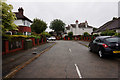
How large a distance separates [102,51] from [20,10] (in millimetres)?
28339

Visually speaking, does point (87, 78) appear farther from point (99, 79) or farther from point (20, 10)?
point (20, 10)

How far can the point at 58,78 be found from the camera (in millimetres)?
3586

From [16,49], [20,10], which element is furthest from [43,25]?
[16,49]

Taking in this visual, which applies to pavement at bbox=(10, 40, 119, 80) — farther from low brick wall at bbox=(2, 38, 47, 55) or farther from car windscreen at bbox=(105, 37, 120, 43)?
low brick wall at bbox=(2, 38, 47, 55)

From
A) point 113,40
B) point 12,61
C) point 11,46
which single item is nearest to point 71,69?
point 113,40

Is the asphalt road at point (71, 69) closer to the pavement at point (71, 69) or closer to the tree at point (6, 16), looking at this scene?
the pavement at point (71, 69)

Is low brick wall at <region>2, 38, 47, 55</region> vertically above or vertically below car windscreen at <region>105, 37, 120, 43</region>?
below

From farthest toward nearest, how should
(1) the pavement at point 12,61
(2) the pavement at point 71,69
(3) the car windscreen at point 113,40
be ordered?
(3) the car windscreen at point 113,40 < (1) the pavement at point 12,61 < (2) the pavement at point 71,69

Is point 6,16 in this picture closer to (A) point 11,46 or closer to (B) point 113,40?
(A) point 11,46

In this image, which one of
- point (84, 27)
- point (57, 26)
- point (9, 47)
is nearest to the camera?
point (9, 47)

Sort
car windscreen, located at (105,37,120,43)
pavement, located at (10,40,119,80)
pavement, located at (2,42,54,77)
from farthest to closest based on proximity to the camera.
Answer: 1. car windscreen, located at (105,37,120,43)
2. pavement, located at (2,42,54,77)
3. pavement, located at (10,40,119,80)

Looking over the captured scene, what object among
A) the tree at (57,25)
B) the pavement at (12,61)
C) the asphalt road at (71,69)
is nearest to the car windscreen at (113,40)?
the asphalt road at (71,69)

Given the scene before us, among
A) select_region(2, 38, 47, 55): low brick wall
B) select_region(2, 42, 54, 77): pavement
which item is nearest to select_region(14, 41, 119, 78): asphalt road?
Result: select_region(2, 42, 54, 77): pavement

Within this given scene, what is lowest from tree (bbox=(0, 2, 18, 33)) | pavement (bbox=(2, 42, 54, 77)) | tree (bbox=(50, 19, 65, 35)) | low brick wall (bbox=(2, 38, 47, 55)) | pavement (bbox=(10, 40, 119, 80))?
pavement (bbox=(10, 40, 119, 80))
